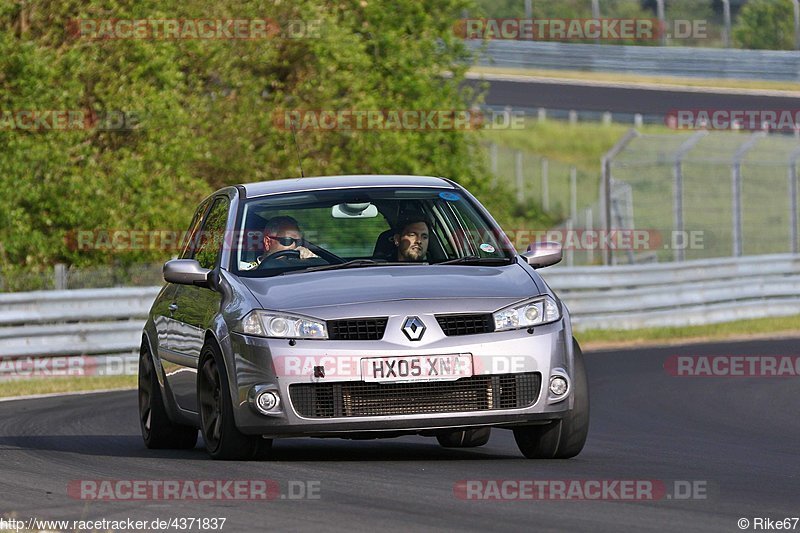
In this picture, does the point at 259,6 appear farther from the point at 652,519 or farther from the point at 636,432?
the point at 652,519

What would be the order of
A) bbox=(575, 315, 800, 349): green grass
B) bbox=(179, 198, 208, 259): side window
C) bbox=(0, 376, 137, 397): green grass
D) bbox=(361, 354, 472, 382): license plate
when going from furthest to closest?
1. bbox=(575, 315, 800, 349): green grass
2. bbox=(0, 376, 137, 397): green grass
3. bbox=(179, 198, 208, 259): side window
4. bbox=(361, 354, 472, 382): license plate

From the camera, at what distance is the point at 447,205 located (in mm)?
10281

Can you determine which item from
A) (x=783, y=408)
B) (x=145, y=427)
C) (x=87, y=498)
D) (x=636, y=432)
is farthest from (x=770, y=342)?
(x=87, y=498)

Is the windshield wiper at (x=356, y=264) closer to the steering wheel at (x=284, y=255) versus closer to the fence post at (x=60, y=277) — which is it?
the steering wheel at (x=284, y=255)

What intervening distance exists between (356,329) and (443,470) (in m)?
0.85

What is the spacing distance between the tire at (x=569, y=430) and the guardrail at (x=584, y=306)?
36.7ft

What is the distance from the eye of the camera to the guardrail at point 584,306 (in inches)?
777

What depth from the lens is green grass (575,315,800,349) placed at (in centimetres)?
2345

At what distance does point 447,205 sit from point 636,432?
2.50m

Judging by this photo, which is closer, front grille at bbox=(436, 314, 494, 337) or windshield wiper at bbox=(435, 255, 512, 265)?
front grille at bbox=(436, 314, 494, 337)

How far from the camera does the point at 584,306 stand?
24062mm

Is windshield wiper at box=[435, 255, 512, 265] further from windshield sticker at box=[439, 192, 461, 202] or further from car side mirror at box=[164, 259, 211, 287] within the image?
car side mirror at box=[164, 259, 211, 287]

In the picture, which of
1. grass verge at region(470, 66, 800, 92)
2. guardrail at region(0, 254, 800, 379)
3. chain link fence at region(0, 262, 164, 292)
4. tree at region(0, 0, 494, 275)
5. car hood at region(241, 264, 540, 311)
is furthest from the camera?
grass verge at region(470, 66, 800, 92)

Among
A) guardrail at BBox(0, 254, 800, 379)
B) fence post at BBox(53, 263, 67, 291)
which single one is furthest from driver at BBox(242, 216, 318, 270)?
fence post at BBox(53, 263, 67, 291)
